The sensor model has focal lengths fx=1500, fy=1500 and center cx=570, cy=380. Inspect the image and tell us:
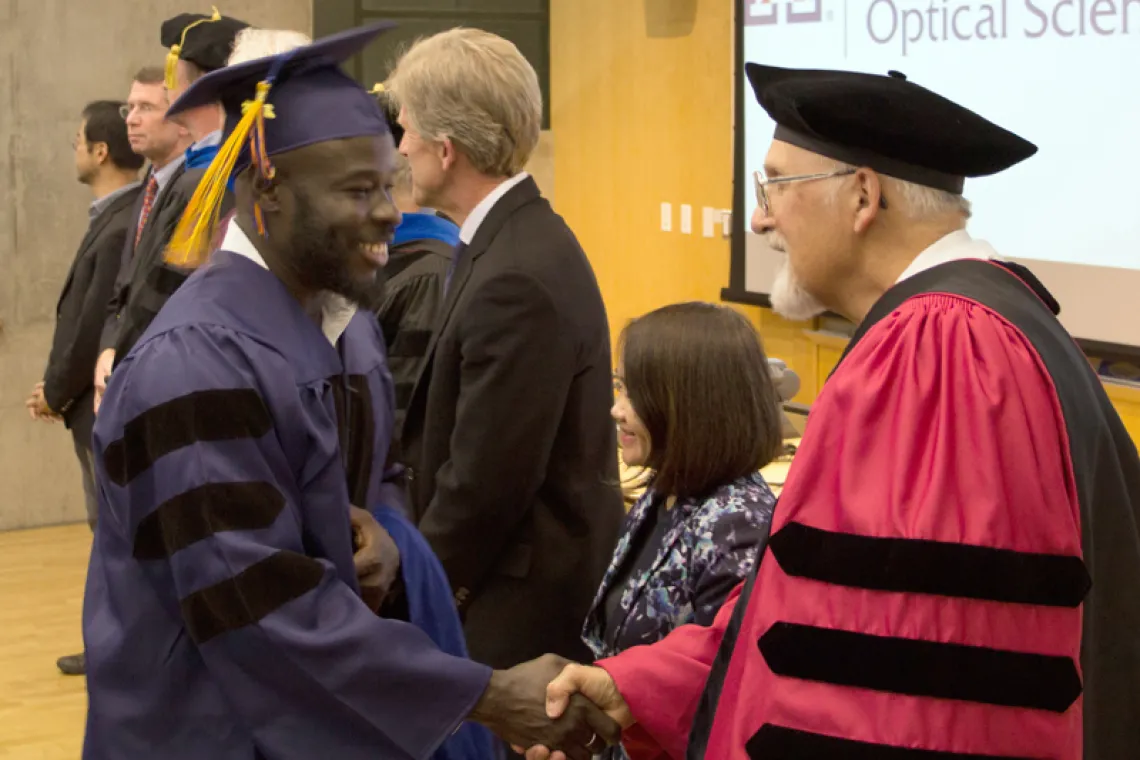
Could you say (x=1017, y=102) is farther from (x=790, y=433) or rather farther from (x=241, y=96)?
(x=241, y=96)

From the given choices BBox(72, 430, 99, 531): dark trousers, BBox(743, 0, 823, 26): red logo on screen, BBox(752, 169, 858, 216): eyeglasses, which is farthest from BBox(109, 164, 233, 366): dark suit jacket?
BBox(743, 0, 823, 26): red logo on screen

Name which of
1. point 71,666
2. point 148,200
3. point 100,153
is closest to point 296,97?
point 148,200

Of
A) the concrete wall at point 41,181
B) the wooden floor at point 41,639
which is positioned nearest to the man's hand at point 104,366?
the wooden floor at point 41,639

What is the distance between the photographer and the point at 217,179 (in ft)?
6.23

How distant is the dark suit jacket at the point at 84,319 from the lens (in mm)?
4602

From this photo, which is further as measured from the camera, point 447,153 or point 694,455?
point 447,153

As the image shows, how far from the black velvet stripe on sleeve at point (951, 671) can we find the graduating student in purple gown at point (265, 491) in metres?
0.58

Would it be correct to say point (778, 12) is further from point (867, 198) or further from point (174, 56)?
point (867, 198)

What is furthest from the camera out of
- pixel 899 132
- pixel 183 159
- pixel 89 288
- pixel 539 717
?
pixel 89 288

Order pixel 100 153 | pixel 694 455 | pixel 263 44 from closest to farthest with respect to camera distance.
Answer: pixel 694 455 < pixel 263 44 < pixel 100 153

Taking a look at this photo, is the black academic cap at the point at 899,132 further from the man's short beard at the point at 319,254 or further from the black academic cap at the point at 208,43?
the black academic cap at the point at 208,43

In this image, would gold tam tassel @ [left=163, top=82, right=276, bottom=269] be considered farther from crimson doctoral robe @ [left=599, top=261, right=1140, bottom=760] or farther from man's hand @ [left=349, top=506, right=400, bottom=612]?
crimson doctoral robe @ [left=599, top=261, right=1140, bottom=760]

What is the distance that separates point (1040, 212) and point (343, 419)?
3294 millimetres

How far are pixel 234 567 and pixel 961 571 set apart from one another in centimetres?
81
